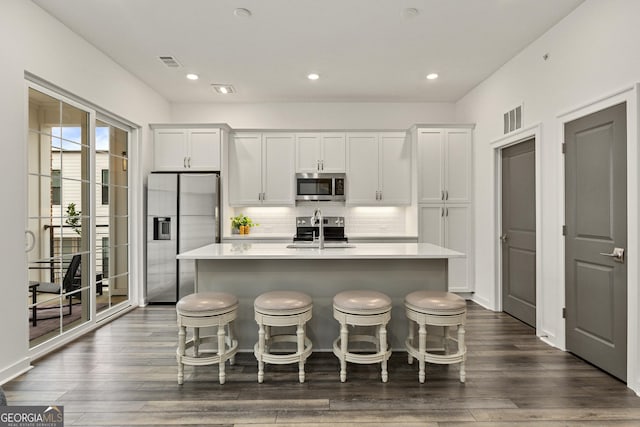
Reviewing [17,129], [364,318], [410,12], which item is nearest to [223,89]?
[17,129]

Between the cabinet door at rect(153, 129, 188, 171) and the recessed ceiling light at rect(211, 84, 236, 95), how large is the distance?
2.59 feet

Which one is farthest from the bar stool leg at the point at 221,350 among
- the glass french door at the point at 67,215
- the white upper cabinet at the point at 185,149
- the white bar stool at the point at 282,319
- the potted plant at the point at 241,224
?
the white upper cabinet at the point at 185,149

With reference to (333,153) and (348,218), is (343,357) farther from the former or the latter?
(333,153)

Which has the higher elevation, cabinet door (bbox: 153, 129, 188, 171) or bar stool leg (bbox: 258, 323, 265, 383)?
cabinet door (bbox: 153, 129, 188, 171)

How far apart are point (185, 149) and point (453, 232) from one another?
4.07 m

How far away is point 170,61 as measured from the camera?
4.01 metres

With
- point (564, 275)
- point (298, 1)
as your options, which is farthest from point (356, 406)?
point (298, 1)

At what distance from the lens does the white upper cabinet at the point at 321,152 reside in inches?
208

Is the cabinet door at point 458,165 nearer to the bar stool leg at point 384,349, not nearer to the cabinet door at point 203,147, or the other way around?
the bar stool leg at point 384,349

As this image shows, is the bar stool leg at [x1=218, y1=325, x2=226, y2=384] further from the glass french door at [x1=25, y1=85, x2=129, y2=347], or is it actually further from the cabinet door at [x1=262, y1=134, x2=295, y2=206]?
the cabinet door at [x1=262, y1=134, x2=295, y2=206]

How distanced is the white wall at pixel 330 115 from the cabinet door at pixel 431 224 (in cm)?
147

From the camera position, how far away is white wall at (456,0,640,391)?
253 centimetres

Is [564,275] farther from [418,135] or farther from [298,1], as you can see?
[298,1]

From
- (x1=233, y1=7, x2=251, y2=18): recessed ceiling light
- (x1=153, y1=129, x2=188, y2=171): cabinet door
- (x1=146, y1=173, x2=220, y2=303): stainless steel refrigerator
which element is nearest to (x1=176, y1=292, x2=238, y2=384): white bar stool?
(x1=146, y1=173, x2=220, y2=303): stainless steel refrigerator
